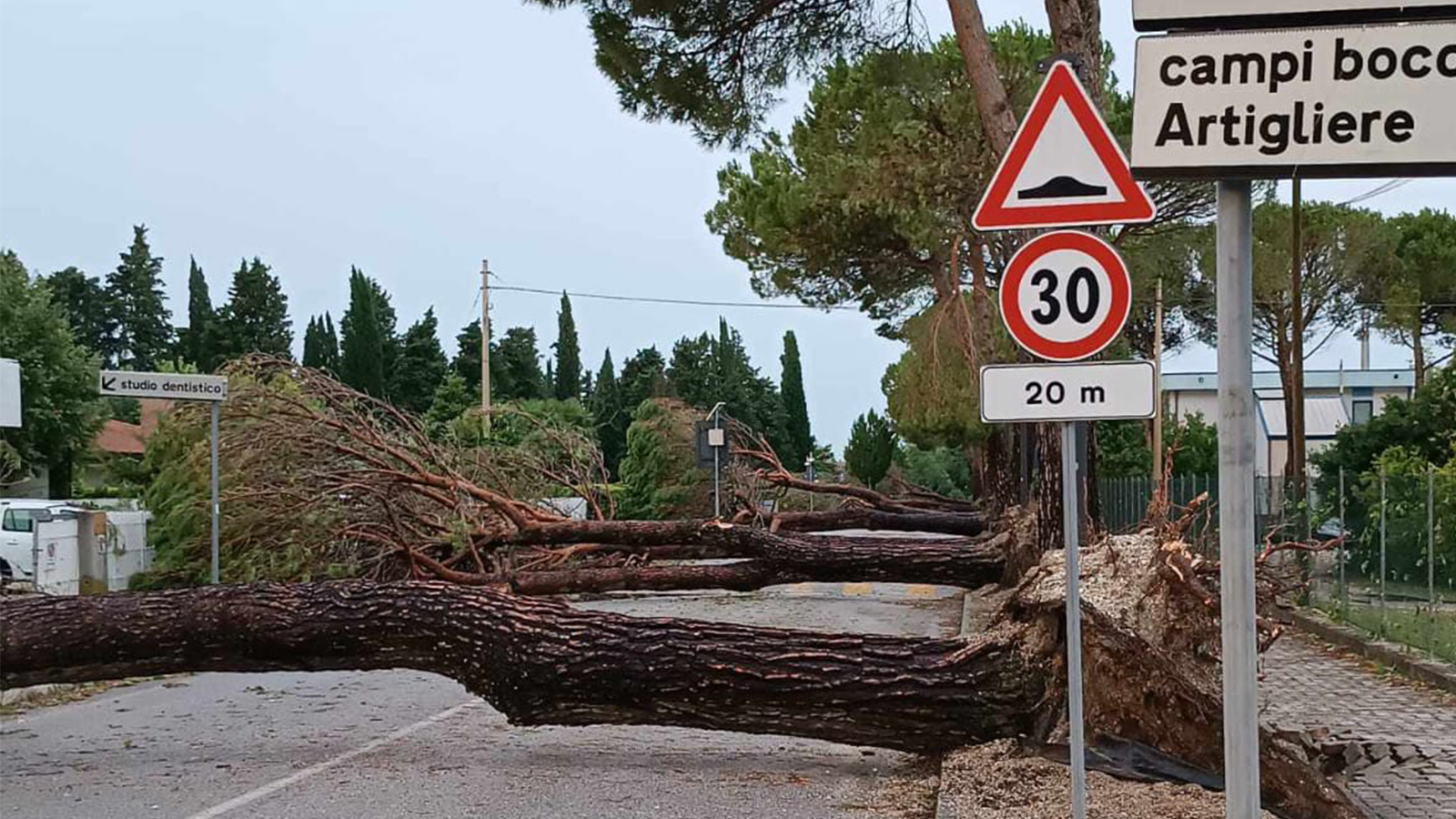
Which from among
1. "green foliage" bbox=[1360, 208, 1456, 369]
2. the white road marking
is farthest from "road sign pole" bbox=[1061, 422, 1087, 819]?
"green foliage" bbox=[1360, 208, 1456, 369]

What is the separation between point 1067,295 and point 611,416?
206 feet

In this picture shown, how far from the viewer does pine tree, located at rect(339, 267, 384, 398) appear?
5550cm

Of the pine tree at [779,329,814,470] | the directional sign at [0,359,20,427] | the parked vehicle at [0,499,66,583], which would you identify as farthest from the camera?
the pine tree at [779,329,814,470]

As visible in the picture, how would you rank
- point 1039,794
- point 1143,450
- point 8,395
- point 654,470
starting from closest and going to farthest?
point 1039,794
point 8,395
point 654,470
point 1143,450

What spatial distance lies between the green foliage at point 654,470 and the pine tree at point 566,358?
42650mm

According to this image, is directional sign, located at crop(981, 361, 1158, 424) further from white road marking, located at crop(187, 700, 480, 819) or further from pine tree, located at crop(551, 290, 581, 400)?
pine tree, located at crop(551, 290, 581, 400)

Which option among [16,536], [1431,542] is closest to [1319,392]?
[1431,542]

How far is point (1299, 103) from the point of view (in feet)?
12.4

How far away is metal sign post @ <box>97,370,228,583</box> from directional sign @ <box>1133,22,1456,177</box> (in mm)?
9979

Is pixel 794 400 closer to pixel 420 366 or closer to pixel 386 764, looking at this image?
pixel 420 366

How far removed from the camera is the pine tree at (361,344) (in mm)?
55500

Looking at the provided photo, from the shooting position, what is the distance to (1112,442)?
118 feet

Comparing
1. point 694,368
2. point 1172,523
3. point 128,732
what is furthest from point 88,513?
point 694,368

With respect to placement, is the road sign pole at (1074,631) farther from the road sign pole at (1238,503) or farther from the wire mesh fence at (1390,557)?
the wire mesh fence at (1390,557)
